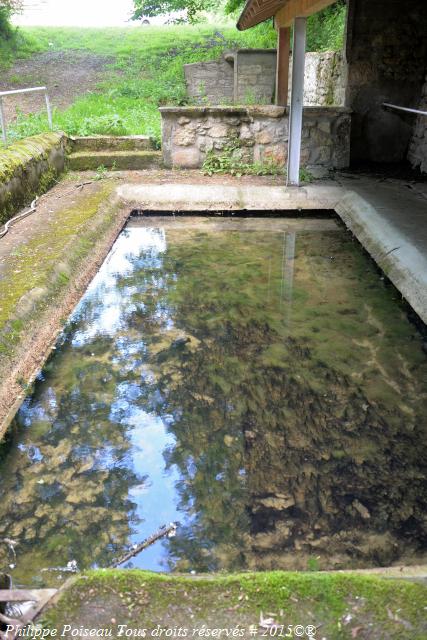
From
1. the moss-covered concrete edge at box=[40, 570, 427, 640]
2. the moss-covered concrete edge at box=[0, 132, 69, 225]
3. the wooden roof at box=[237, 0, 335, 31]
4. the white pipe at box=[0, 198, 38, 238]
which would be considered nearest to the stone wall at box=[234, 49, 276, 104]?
the wooden roof at box=[237, 0, 335, 31]

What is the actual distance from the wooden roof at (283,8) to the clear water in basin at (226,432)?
2.95 m

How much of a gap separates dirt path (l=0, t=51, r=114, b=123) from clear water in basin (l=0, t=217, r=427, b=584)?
34.7ft

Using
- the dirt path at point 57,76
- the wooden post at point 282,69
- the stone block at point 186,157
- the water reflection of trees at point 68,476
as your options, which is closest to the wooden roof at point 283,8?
the wooden post at point 282,69

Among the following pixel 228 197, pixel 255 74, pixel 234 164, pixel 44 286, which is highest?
pixel 255 74

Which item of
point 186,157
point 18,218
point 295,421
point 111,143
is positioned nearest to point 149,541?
point 295,421

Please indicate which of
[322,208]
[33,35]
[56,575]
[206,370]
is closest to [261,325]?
[206,370]

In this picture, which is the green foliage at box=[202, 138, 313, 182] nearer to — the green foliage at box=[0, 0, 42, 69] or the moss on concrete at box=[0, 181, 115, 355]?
the moss on concrete at box=[0, 181, 115, 355]

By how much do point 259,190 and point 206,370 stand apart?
4235 millimetres

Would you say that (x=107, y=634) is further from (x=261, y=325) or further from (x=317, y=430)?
(x=261, y=325)

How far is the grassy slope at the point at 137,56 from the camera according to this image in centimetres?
932

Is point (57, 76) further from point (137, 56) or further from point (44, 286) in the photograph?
point (44, 286)

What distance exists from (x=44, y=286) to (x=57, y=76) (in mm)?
13662

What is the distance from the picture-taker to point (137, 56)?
671 inches

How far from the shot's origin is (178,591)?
173 centimetres
